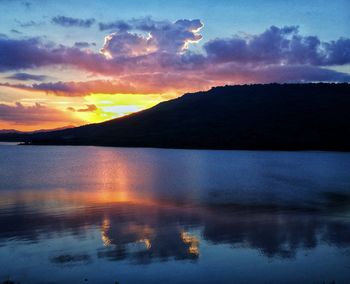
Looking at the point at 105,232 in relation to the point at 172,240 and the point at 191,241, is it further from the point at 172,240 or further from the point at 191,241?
the point at 191,241

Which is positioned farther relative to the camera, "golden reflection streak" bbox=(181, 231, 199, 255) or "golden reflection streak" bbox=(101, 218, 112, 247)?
"golden reflection streak" bbox=(101, 218, 112, 247)

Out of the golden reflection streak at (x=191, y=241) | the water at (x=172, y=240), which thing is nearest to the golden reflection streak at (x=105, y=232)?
the water at (x=172, y=240)

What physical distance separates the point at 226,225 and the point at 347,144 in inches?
6814

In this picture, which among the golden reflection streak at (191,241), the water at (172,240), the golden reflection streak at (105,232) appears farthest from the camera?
the golden reflection streak at (105,232)

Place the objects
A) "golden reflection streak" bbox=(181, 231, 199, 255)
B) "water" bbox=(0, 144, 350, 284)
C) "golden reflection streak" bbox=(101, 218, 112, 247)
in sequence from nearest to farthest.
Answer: "water" bbox=(0, 144, 350, 284) → "golden reflection streak" bbox=(181, 231, 199, 255) → "golden reflection streak" bbox=(101, 218, 112, 247)

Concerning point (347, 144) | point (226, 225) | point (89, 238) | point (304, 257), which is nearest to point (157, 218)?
point (226, 225)

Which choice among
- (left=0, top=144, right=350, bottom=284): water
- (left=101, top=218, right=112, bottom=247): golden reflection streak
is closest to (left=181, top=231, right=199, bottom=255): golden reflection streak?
(left=0, top=144, right=350, bottom=284): water

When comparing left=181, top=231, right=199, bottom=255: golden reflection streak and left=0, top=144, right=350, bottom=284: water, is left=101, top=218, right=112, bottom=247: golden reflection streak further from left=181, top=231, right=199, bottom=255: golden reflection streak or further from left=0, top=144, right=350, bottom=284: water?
left=181, top=231, right=199, bottom=255: golden reflection streak

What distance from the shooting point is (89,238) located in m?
19.3

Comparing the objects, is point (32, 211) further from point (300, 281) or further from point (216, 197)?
point (300, 281)

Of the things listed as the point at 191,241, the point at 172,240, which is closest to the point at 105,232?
the point at 172,240

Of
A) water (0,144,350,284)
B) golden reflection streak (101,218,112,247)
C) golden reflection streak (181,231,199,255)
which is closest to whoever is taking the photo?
water (0,144,350,284)

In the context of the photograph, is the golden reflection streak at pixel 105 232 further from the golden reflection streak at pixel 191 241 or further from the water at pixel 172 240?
the golden reflection streak at pixel 191 241

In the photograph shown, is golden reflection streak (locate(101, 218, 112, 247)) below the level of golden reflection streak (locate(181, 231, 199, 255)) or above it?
above
